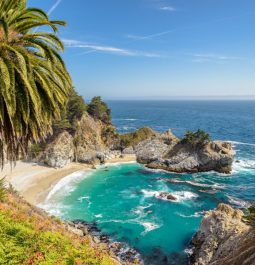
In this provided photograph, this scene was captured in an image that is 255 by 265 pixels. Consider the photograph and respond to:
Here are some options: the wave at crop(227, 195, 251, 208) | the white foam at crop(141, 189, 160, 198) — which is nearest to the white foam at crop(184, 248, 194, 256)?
the wave at crop(227, 195, 251, 208)

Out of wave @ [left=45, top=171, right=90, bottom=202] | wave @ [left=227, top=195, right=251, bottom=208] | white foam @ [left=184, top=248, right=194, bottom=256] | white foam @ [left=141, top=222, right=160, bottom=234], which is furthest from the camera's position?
wave @ [left=45, top=171, right=90, bottom=202]

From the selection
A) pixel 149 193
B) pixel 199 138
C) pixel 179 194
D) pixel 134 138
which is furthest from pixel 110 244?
pixel 134 138

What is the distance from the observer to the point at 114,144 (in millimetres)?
82500

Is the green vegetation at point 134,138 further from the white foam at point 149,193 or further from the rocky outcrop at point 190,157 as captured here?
the white foam at point 149,193

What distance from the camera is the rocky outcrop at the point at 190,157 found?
219 ft

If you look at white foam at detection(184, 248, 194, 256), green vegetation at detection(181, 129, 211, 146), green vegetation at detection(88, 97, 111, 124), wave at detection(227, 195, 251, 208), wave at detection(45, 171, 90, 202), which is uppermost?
green vegetation at detection(88, 97, 111, 124)

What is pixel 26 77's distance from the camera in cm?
1092

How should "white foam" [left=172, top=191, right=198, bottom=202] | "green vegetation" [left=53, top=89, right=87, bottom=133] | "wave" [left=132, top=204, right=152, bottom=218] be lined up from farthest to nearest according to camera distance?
1. "green vegetation" [left=53, top=89, right=87, bottom=133]
2. "white foam" [left=172, top=191, right=198, bottom=202]
3. "wave" [left=132, top=204, right=152, bottom=218]

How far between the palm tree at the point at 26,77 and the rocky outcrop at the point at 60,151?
170 feet

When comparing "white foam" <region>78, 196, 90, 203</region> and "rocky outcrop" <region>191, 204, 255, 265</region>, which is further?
"white foam" <region>78, 196, 90, 203</region>

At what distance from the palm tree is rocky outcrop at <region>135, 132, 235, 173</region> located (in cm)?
5684

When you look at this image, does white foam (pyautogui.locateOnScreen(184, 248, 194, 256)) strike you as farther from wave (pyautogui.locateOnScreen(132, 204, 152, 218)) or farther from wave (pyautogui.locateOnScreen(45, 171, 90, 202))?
wave (pyautogui.locateOnScreen(45, 171, 90, 202))

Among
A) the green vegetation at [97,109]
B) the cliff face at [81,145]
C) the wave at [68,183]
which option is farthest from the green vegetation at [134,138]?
the wave at [68,183]

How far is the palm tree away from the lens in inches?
430
